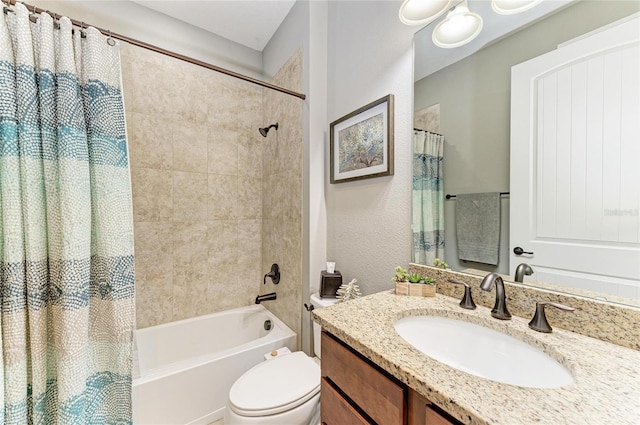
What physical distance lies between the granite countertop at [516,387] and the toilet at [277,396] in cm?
54

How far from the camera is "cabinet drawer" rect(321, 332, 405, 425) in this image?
56cm

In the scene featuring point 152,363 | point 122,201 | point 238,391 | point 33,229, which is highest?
point 122,201

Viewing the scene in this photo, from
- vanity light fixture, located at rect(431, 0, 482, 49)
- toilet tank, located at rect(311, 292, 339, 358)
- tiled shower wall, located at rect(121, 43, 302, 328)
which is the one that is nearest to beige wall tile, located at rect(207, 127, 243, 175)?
tiled shower wall, located at rect(121, 43, 302, 328)

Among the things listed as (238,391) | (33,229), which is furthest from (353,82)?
(238,391)

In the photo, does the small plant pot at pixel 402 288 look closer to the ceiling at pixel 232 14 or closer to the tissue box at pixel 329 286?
the tissue box at pixel 329 286

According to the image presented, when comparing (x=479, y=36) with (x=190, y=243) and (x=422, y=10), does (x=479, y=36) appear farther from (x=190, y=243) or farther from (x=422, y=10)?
(x=190, y=243)

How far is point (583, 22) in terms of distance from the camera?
682mm

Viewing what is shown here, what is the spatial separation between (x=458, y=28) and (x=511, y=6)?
0.19 metres

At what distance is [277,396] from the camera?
1059mm

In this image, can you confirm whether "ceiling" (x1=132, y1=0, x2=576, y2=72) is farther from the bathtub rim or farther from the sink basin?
the bathtub rim

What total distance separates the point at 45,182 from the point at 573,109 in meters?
1.78

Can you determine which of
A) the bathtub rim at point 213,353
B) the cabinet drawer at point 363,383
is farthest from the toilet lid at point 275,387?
the cabinet drawer at point 363,383

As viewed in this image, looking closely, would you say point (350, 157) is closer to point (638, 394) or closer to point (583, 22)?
point (583, 22)

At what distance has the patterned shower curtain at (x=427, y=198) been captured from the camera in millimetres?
1059
